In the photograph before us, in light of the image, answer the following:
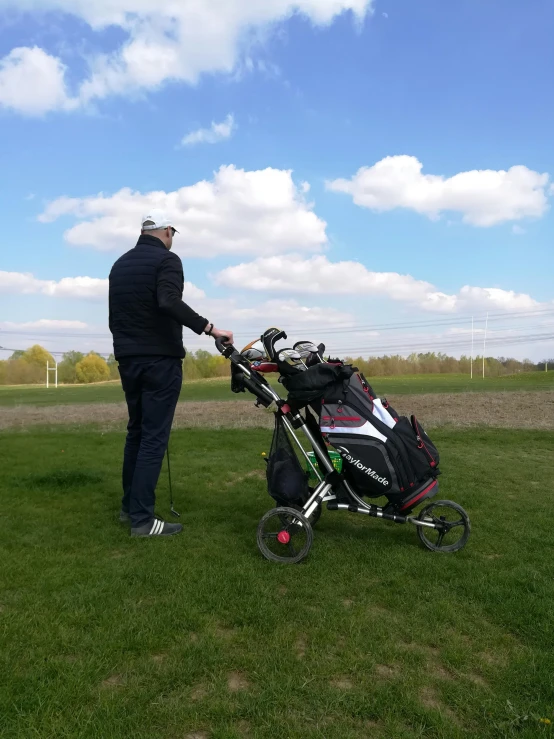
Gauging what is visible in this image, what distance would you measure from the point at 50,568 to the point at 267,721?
7.33 feet

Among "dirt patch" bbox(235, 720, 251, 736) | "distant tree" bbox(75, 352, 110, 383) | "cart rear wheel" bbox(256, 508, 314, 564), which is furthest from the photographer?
"distant tree" bbox(75, 352, 110, 383)

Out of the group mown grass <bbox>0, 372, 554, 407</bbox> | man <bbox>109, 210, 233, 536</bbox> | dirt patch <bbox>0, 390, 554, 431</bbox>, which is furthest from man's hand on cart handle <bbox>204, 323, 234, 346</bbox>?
mown grass <bbox>0, 372, 554, 407</bbox>

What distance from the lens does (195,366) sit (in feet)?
223

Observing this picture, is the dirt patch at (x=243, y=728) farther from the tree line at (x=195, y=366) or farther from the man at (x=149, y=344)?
the tree line at (x=195, y=366)

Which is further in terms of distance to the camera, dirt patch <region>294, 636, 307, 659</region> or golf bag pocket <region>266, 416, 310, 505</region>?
golf bag pocket <region>266, 416, 310, 505</region>

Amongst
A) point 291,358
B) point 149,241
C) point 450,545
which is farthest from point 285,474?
point 149,241

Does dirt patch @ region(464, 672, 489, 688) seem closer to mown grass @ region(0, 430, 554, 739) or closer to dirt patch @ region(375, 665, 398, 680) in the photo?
mown grass @ region(0, 430, 554, 739)

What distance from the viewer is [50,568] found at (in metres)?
3.96

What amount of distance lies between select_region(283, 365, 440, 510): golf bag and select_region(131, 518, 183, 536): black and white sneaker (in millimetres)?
1585

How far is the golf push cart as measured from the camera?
4.13 meters

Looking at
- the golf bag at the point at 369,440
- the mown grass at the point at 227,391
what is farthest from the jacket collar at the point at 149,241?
the mown grass at the point at 227,391

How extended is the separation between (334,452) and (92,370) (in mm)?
77983

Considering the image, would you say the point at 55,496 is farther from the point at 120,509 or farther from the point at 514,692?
the point at 514,692

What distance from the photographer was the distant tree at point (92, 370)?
7719cm
